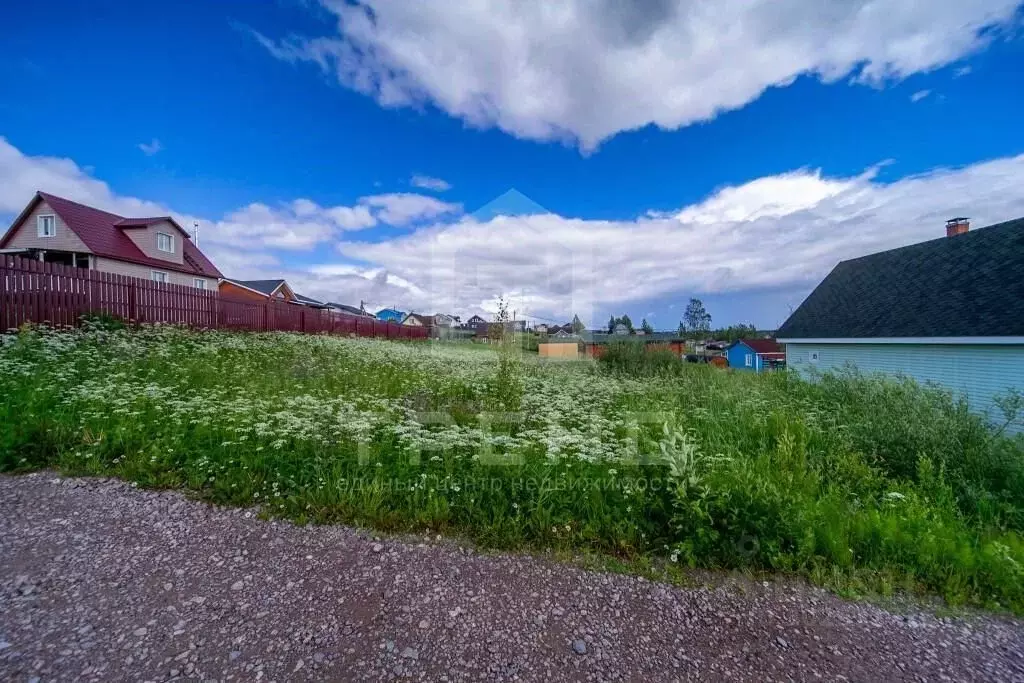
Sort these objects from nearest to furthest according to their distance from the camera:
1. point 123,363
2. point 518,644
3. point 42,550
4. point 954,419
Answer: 1. point 518,644
2. point 42,550
3. point 954,419
4. point 123,363

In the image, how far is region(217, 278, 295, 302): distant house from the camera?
30.9m

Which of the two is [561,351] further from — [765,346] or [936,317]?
[765,346]

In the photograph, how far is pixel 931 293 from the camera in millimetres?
10234

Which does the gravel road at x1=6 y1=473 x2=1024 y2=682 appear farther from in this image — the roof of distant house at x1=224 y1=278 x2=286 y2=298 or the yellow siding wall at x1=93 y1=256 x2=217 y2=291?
the roof of distant house at x1=224 y1=278 x2=286 y2=298

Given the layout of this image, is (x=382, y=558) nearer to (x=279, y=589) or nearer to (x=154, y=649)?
(x=279, y=589)

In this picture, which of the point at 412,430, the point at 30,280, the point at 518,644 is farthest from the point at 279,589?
the point at 30,280

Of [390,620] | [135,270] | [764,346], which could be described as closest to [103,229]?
[135,270]

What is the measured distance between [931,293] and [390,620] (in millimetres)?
14892

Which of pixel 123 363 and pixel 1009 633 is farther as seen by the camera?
pixel 123 363

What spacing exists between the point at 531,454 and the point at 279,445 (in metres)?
2.06

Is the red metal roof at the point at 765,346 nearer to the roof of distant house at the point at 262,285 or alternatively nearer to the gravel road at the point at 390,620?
the gravel road at the point at 390,620

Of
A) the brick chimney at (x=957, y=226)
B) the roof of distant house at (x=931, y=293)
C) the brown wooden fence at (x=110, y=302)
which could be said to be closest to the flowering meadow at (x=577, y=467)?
the brown wooden fence at (x=110, y=302)

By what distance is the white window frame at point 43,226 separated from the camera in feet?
54.7

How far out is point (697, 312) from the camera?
49.2 m
